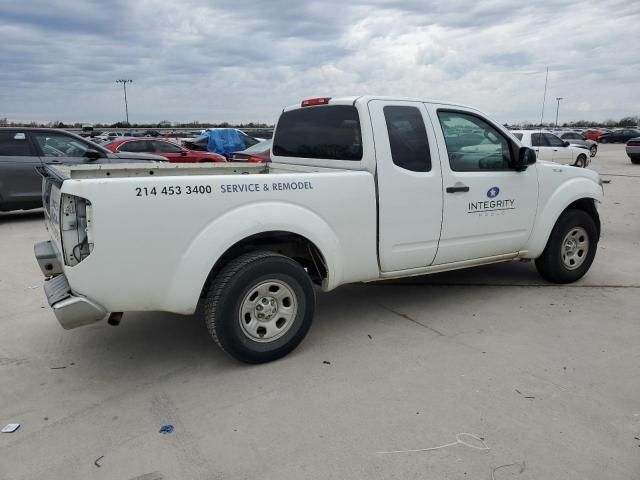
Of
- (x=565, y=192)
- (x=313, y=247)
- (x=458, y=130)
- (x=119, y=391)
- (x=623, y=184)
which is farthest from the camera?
(x=623, y=184)

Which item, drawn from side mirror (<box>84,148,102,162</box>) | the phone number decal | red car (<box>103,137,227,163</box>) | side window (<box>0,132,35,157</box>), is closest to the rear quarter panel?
the phone number decal

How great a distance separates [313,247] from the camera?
3871 millimetres

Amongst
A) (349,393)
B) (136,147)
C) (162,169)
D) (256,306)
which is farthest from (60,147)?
(349,393)

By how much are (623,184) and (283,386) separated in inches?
595

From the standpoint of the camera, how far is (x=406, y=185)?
4.10 metres

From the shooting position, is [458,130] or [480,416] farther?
[458,130]

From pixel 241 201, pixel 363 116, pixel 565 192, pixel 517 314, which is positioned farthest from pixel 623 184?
pixel 241 201

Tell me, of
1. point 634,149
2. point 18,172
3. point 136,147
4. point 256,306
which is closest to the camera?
point 256,306

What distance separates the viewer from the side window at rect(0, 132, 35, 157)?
30.3ft

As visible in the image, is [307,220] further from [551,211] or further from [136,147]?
[136,147]

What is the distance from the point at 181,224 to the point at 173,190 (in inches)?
8.6

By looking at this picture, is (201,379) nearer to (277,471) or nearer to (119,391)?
(119,391)

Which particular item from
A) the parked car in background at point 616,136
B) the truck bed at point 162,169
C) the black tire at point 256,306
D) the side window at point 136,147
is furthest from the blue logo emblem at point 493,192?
the parked car in background at point 616,136

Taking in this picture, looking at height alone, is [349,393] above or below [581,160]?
below
